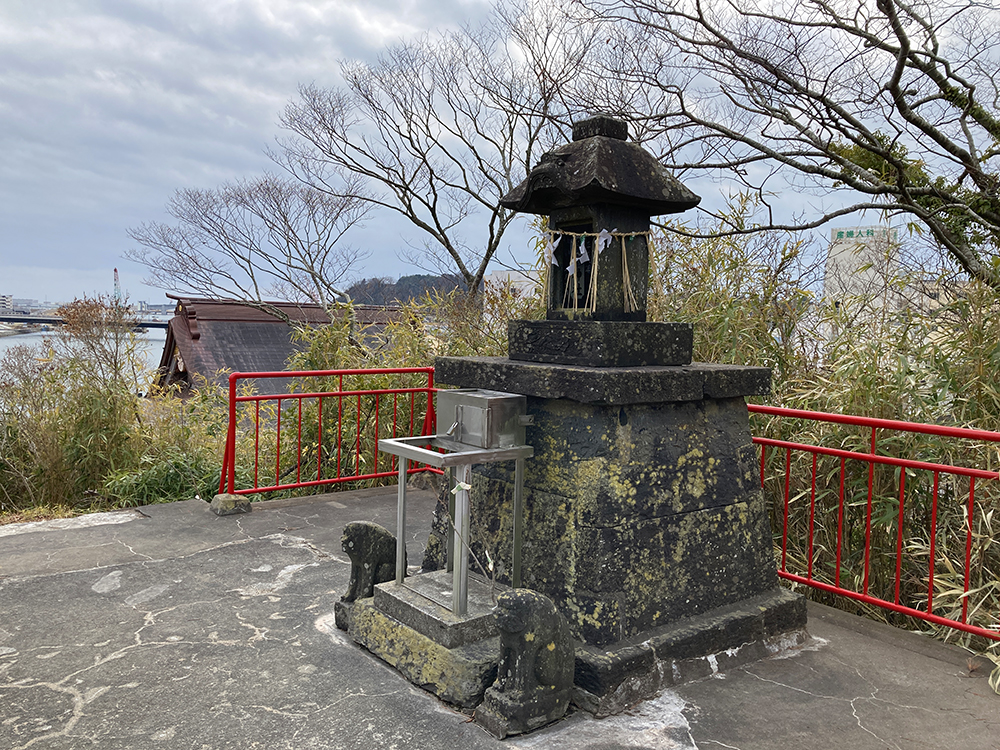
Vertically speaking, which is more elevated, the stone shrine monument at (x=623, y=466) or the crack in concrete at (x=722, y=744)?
the stone shrine monument at (x=623, y=466)

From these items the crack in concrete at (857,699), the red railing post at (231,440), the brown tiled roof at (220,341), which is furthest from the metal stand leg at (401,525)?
the brown tiled roof at (220,341)

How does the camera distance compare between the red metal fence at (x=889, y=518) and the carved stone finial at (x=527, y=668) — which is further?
the red metal fence at (x=889, y=518)

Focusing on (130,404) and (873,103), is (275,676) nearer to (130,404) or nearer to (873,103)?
(130,404)

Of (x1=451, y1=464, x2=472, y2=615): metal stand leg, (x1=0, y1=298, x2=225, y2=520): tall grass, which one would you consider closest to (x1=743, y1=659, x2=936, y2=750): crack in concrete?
(x1=451, y1=464, x2=472, y2=615): metal stand leg

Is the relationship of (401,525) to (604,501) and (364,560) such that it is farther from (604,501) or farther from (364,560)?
(604,501)

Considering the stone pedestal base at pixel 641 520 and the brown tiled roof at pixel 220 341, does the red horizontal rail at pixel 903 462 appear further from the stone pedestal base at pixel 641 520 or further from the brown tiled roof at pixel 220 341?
the brown tiled roof at pixel 220 341

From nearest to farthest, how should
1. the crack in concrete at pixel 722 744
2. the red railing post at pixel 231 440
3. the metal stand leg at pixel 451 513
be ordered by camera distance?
the crack in concrete at pixel 722 744
the metal stand leg at pixel 451 513
the red railing post at pixel 231 440

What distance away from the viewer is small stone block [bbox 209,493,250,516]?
216 inches

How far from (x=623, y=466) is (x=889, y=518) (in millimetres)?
1971

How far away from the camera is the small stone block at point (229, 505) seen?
5477mm

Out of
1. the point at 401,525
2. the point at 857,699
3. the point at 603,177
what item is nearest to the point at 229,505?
the point at 401,525

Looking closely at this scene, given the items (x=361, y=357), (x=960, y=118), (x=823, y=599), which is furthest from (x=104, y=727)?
(x=960, y=118)

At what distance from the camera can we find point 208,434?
27.7 ft

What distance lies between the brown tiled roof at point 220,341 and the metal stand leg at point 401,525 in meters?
9.66
